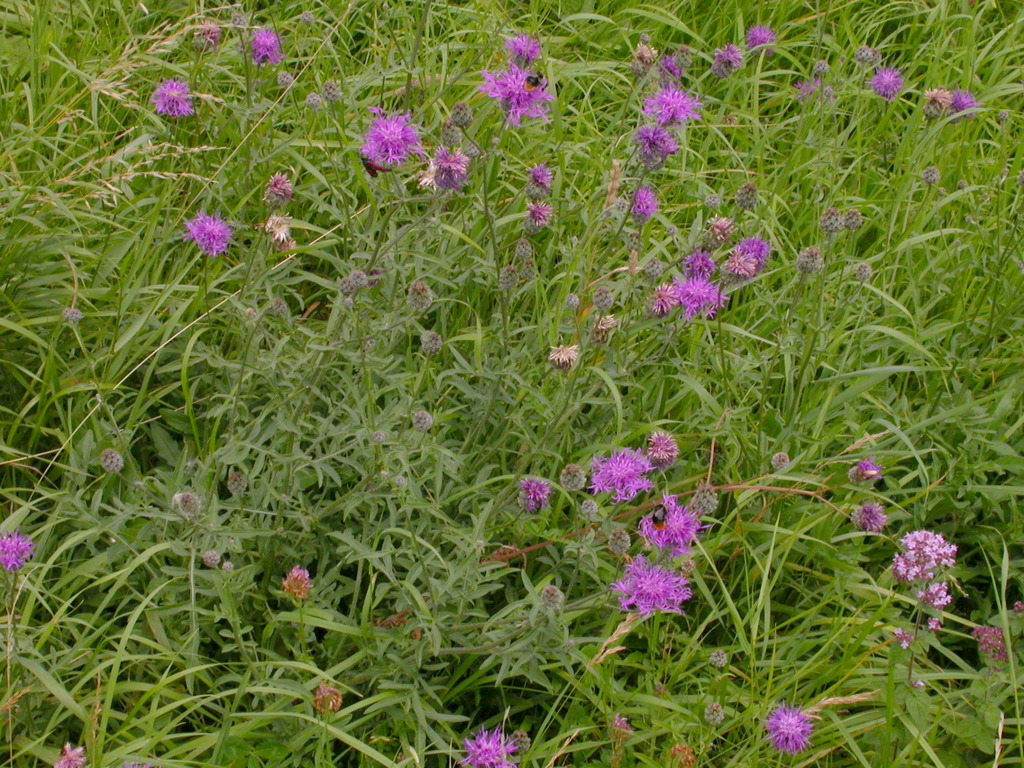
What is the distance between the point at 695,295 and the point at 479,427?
68 cm

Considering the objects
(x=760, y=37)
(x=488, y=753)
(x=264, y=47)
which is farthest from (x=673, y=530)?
(x=760, y=37)

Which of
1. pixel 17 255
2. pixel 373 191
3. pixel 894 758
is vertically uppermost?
pixel 373 191

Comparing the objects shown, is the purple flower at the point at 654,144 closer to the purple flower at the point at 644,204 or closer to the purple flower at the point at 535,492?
the purple flower at the point at 644,204

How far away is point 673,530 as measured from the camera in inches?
92.1

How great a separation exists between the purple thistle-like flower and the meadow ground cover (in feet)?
0.05

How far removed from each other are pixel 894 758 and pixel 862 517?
0.59 meters

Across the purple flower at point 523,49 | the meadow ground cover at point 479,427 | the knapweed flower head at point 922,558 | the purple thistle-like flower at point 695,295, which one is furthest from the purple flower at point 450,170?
the knapweed flower head at point 922,558

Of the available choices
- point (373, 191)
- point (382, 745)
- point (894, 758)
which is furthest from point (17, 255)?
point (894, 758)

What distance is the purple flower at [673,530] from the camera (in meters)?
2.34

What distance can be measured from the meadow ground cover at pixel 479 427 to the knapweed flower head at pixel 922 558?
0.04ft

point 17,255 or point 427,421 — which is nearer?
point 427,421

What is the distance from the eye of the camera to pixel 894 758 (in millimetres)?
2537

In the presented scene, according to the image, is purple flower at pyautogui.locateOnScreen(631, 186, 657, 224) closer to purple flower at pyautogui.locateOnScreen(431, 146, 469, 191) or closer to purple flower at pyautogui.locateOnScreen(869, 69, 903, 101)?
purple flower at pyautogui.locateOnScreen(431, 146, 469, 191)

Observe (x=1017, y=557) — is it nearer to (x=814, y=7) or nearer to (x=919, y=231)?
(x=919, y=231)
